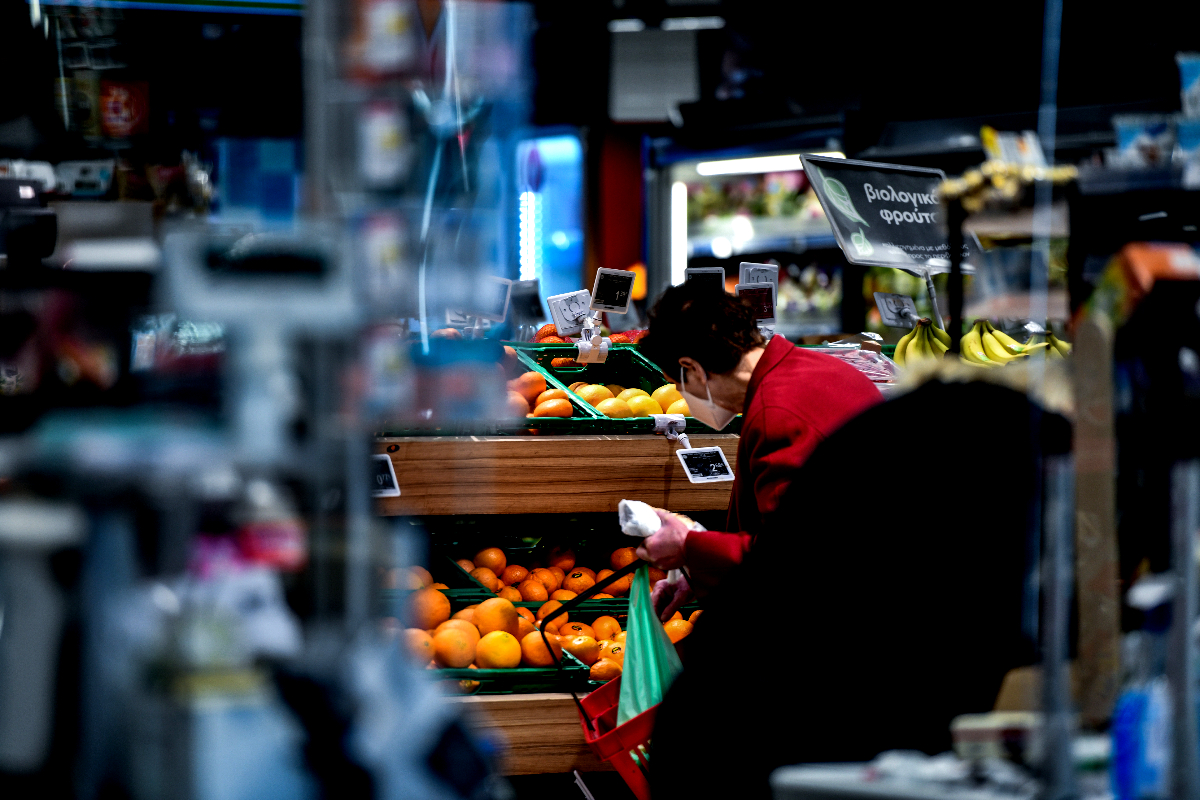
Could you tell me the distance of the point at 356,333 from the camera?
985mm

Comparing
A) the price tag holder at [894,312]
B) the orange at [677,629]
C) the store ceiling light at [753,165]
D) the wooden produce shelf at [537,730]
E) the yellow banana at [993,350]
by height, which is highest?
the store ceiling light at [753,165]

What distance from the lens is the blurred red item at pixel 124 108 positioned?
4.95ft

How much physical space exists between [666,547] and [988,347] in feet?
3.61

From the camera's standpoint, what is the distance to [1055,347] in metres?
1.46

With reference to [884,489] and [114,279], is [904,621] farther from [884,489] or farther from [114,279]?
[114,279]

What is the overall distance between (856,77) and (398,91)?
5883 millimetres

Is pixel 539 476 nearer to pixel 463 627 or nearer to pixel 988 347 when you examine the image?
pixel 463 627

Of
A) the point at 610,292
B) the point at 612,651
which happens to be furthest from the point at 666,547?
the point at 610,292

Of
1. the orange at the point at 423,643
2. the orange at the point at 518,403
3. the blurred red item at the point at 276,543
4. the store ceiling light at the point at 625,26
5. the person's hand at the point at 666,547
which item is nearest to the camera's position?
the blurred red item at the point at 276,543

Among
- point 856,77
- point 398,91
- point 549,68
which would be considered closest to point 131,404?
point 398,91

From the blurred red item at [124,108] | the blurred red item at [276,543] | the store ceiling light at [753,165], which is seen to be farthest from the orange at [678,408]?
the store ceiling light at [753,165]

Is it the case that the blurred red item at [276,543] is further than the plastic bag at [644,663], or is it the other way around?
the plastic bag at [644,663]

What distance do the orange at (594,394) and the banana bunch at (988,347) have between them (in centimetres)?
105

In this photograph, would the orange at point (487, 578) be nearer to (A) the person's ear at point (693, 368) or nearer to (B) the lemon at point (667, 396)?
(B) the lemon at point (667, 396)
